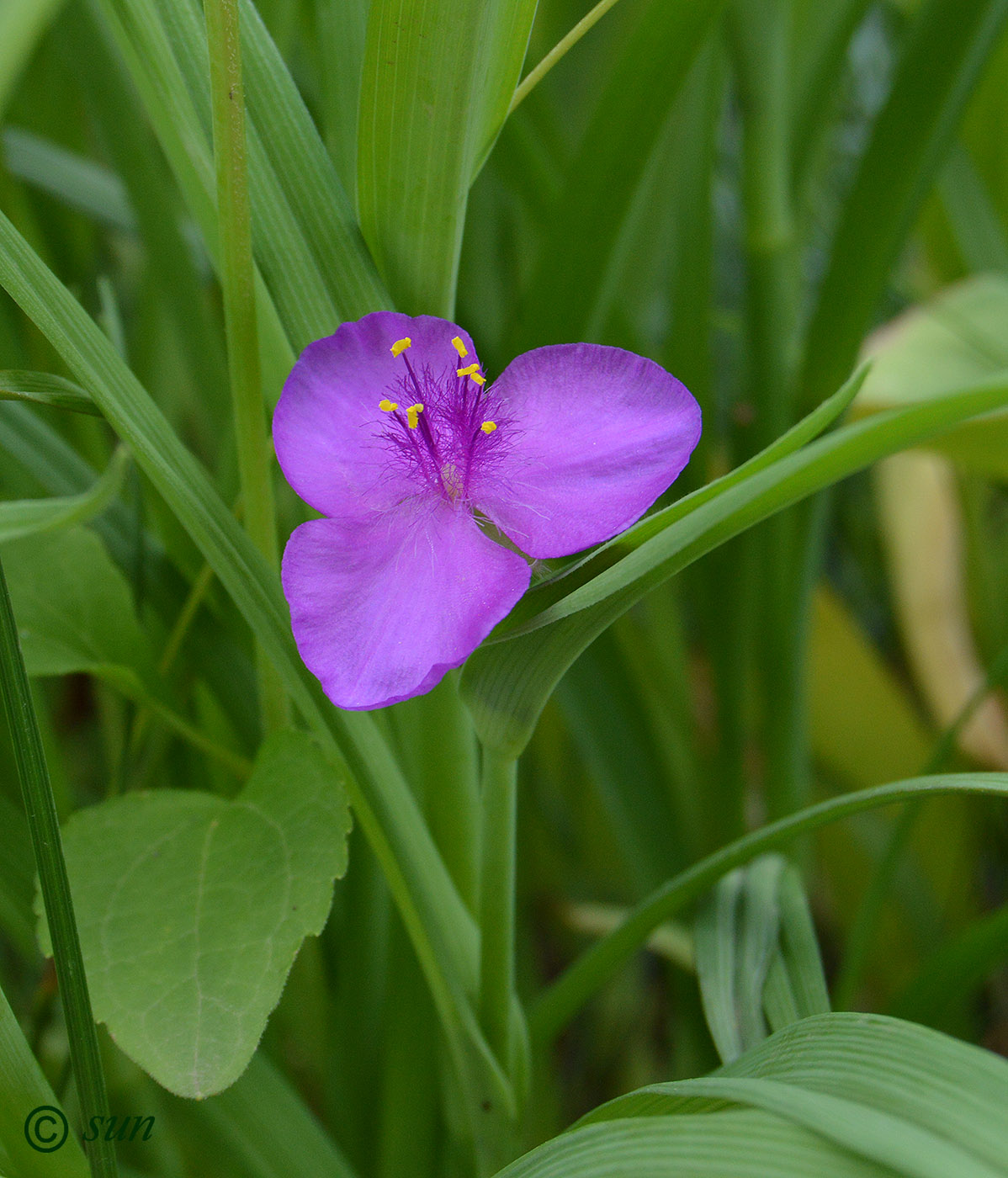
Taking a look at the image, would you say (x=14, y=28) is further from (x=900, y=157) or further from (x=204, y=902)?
(x=900, y=157)

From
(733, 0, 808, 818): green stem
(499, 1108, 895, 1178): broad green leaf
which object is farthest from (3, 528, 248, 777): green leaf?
(733, 0, 808, 818): green stem

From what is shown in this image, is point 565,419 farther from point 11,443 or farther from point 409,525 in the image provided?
point 11,443

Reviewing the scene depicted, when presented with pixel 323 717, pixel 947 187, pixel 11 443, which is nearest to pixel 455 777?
pixel 323 717

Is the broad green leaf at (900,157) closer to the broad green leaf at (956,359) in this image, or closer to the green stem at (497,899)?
the broad green leaf at (956,359)

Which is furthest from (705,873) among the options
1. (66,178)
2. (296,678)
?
(66,178)

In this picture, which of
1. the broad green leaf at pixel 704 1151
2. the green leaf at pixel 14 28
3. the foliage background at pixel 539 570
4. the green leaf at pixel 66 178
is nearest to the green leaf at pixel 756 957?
the foliage background at pixel 539 570

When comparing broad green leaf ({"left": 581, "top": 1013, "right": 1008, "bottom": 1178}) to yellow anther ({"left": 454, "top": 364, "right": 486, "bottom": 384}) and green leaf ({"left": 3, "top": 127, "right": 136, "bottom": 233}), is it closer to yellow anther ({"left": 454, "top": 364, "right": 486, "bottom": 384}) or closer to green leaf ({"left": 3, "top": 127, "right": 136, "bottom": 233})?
yellow anther ({"left": 454, "top": 364, "right": 486, "bottom": 384})
